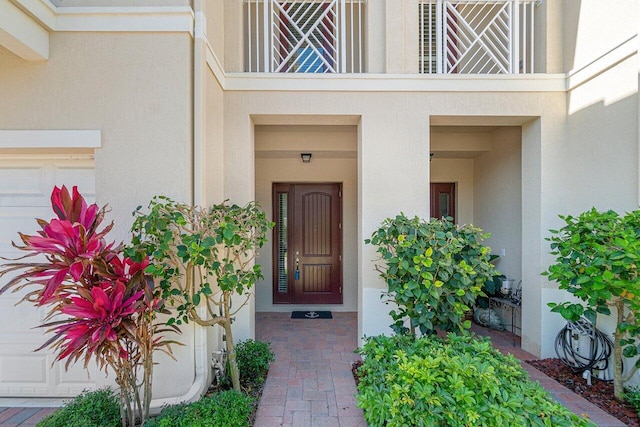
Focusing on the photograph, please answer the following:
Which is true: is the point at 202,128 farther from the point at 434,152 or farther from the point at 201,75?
the point at 434,152

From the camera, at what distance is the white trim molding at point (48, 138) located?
298cm

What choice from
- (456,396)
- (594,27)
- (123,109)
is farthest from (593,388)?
(123,109)

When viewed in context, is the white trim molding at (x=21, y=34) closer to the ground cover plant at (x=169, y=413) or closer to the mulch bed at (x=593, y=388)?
the ground cover plant at (x=169, y=413)

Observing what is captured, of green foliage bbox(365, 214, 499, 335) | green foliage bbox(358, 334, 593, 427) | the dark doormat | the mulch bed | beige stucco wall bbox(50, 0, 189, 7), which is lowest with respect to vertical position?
the dark doormat

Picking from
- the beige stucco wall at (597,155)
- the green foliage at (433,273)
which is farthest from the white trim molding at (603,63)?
the green foliage at (433,273)

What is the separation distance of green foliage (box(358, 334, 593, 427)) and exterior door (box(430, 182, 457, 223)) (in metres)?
4.29

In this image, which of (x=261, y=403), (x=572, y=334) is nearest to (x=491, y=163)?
(x=572, y=334)

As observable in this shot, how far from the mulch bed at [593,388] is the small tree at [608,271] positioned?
15cm

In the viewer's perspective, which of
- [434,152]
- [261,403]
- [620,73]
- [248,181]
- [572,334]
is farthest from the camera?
[434,152]

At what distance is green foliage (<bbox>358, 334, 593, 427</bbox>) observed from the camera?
2.16 meters

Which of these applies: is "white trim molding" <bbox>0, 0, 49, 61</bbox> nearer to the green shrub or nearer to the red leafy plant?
the red leafy plant

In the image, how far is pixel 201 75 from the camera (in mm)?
3129

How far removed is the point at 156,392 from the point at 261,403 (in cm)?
104

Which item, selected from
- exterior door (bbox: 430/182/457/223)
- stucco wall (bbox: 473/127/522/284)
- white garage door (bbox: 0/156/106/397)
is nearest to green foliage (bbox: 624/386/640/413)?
stucco wall (bbox: 473/127/522/284)
